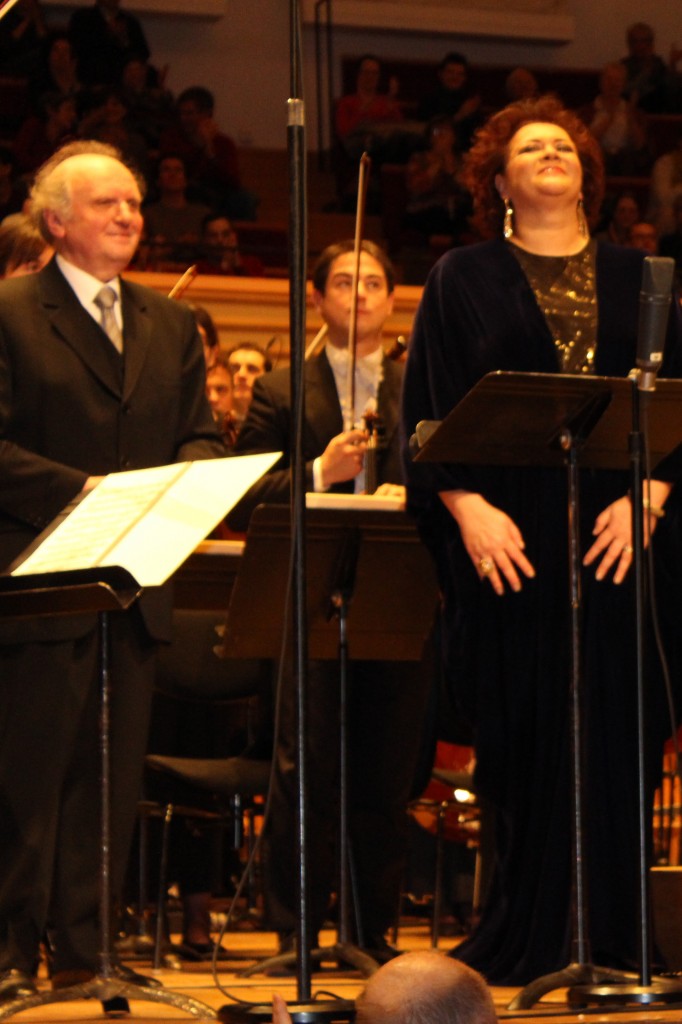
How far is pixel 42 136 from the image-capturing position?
9.25 m

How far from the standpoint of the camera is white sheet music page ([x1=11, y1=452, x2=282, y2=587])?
2.60m

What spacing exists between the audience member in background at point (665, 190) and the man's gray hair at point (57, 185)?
7.01m

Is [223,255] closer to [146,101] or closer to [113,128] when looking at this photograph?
[113,128]

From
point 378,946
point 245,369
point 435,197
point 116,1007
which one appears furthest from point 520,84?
point 116,1007

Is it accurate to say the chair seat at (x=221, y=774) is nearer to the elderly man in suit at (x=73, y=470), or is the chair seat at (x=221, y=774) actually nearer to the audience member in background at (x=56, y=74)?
the elderly man in suit at (x=73, y=470)

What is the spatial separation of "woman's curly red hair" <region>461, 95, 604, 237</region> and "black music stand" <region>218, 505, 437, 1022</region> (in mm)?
638

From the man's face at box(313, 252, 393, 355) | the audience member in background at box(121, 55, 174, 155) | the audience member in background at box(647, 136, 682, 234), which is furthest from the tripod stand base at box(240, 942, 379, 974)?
the audience member in background at box(647, 136, 682, 234)

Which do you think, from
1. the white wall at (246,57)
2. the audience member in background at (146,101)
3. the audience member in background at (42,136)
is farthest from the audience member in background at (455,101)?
the audience member in background at (42,136)

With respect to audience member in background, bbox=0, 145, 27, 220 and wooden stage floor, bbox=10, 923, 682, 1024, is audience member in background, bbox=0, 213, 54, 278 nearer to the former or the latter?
wooden stage floor, bbox=10, 923, 682, 1024

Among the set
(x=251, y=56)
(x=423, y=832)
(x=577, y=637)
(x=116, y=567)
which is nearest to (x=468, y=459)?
(x=577, y=637)

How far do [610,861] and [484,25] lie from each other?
10020 mm

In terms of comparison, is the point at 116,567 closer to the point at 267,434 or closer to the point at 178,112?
the point at 267,434

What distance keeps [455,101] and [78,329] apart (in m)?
8.22

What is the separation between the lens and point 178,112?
1017 centimetres
